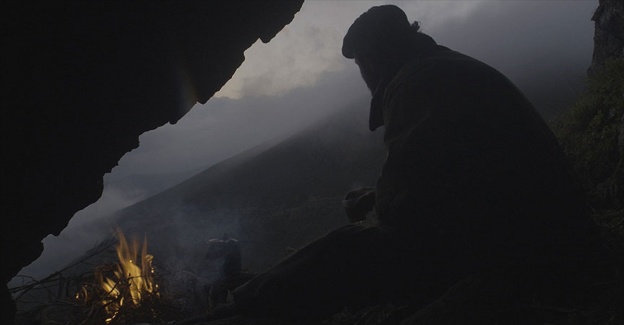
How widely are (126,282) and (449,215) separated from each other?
4176 mm

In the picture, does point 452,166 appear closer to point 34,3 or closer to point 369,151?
point 34,3

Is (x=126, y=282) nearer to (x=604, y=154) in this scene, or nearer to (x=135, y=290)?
(x=135, y=290)

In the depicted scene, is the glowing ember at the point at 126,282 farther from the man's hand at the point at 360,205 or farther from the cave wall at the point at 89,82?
the man's hand at the point at 360,205

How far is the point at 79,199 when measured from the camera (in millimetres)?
2299

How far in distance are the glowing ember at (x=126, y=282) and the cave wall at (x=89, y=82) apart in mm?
2761

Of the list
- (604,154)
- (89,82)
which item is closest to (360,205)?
(89,82)

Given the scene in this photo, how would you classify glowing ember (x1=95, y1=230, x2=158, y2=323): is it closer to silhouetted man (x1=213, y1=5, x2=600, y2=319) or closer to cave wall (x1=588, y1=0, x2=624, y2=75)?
silhouetted man (x1=213, y1=5, x2=600, y2=319)

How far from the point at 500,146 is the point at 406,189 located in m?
0.67

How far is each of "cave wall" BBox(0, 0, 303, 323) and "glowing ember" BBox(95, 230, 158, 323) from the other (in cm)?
276

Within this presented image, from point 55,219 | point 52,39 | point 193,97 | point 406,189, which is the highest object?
point 52,39

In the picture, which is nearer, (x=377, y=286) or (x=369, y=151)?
(x=377, y=286)

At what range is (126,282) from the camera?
4.73 metres

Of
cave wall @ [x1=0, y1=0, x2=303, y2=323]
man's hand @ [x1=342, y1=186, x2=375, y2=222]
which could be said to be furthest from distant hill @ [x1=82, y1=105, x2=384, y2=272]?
cave wall @ [x1=0, y1=0, x2=303, y2=323]

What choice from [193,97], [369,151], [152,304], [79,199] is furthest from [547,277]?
[369,151]
